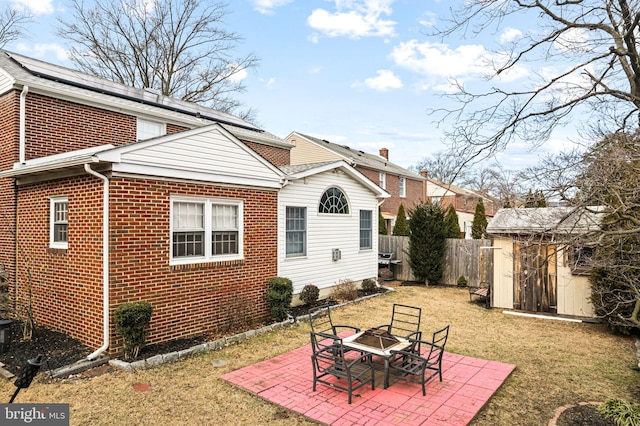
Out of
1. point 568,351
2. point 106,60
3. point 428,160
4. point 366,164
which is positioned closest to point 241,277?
point 568,351

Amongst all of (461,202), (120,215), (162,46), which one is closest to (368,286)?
(120,215)

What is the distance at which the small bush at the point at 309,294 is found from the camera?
435 inches

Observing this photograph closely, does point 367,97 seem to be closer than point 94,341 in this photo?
No

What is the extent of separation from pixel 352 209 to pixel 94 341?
8672 millimetres

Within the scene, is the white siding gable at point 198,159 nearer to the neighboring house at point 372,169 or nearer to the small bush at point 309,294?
the small bush at point 309,294

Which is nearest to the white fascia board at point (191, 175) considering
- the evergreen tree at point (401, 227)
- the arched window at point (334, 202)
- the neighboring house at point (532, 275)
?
the arched window at point (334, 202)

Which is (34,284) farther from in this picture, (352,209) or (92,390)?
(352,209)

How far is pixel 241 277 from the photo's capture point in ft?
29.6

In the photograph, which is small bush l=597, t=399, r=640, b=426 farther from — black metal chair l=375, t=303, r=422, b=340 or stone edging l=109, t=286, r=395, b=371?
stone edging l=109, t=286, r=395, b=371

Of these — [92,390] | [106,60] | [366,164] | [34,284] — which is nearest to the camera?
[92,390]

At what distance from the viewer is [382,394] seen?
5508mm

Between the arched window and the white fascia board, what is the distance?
8.11ft

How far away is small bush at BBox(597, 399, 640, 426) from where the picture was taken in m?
4.30

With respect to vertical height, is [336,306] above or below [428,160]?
below
